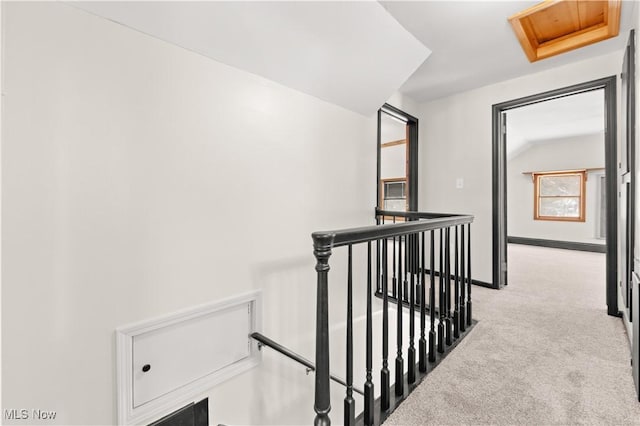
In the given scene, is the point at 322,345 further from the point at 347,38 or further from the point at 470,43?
the point at 470,43

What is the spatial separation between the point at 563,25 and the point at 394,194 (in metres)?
3.76

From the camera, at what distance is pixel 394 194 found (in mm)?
5793

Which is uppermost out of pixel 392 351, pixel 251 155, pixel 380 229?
pixel 251 155

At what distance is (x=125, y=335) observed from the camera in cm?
124

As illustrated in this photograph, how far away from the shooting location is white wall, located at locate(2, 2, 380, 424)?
3.40 ft

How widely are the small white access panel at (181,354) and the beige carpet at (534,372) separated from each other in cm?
92

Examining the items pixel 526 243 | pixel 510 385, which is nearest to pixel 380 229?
pixel 510 385

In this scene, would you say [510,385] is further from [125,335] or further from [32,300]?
[32,300]

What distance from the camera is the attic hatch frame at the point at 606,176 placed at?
7.77 ft

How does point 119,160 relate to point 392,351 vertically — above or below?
above

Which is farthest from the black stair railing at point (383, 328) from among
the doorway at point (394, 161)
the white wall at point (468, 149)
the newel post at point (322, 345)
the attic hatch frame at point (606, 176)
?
the doorway at point (394, 161)

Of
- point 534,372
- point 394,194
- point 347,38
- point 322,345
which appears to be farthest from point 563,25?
point 394,194

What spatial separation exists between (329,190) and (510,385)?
1.59 m

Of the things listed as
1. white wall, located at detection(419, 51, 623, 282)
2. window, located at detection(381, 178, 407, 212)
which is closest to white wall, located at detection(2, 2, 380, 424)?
white wall, located at detection(419, 51, 623, 282)
